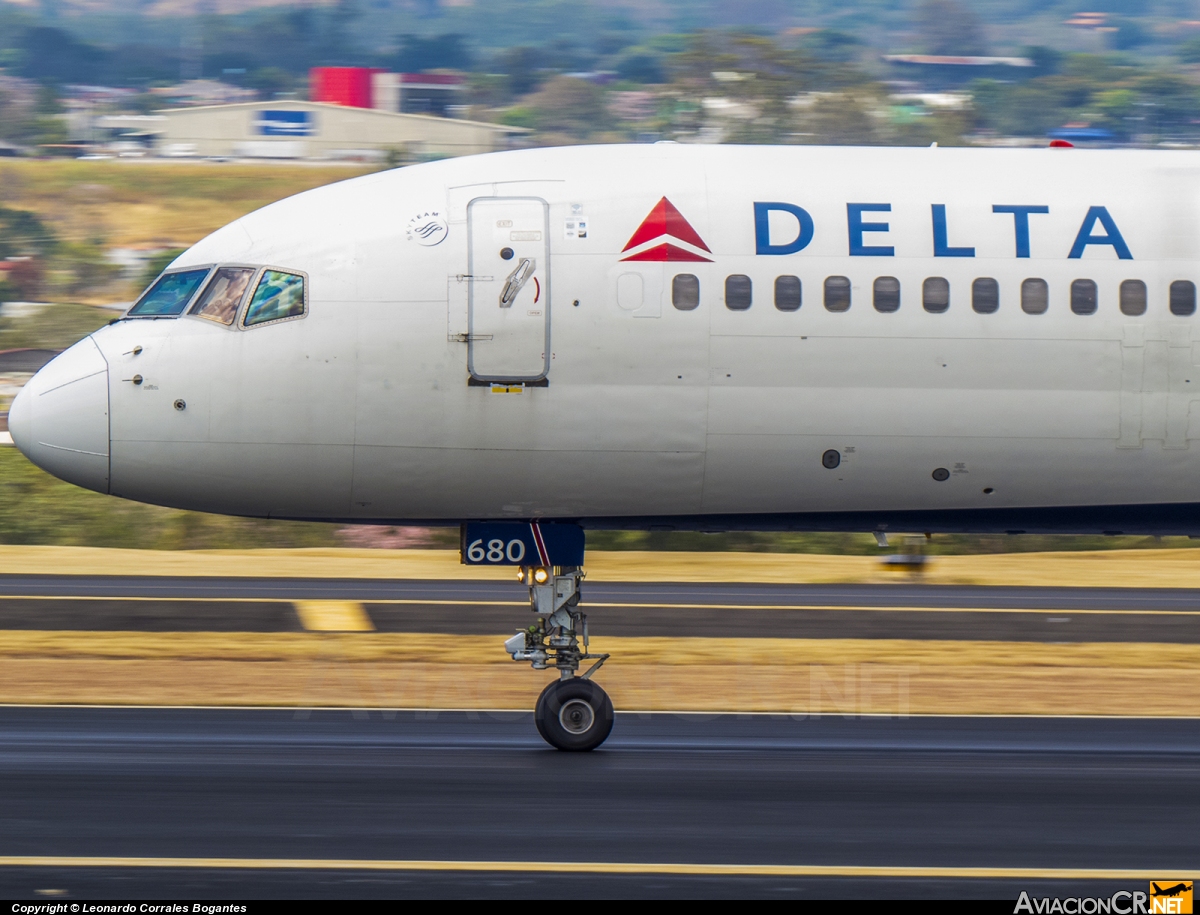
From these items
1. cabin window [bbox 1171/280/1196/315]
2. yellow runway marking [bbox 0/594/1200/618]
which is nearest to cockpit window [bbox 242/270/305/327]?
cabin window [bbox 1171/280/1196/315]

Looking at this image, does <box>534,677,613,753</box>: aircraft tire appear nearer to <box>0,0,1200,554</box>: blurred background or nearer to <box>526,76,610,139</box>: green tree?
<box>0,0,1200,554</box>: blurred background

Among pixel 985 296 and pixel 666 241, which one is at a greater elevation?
pixel 666 241

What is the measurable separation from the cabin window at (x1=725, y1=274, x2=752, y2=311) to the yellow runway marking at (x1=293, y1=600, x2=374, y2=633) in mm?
10969

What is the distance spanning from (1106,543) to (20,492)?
1142 inches

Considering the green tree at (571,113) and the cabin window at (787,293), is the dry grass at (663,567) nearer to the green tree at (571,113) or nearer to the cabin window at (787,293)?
the cabin window at (787,293)

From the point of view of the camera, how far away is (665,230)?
1377 centimetres

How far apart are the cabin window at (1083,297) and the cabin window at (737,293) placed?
9.01ft

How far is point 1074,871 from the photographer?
1109cm

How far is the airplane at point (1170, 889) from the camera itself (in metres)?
10.6

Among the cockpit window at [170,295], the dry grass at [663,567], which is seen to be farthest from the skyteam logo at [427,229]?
the dry grass at [663,567]

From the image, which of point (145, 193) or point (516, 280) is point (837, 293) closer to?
point (516, 280)

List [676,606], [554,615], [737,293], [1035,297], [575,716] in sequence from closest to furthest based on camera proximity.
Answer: [737,293] < [1035,297] < [554,615] < [575,716] < [676,606]

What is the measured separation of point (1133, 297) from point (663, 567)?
2029cm

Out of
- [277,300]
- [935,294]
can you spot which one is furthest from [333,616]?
[935,294]
